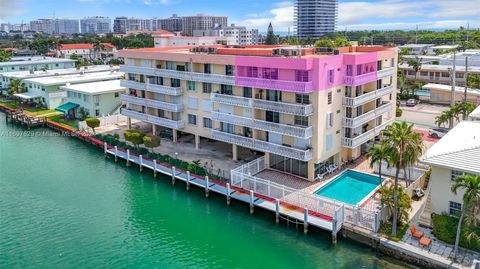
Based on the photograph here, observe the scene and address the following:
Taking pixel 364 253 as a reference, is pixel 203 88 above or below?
above

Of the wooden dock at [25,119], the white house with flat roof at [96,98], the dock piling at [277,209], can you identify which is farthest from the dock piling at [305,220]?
the wooden dock at [25,119]

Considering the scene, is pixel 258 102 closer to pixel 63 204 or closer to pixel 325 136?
Answer: pixel 325 136

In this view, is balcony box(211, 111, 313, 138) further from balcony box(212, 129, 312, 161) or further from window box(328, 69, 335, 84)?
window box(328, 69, 335, 84)

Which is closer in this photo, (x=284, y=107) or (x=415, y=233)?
(x=415, y=233)

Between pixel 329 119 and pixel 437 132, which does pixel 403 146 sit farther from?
pixel 437 132

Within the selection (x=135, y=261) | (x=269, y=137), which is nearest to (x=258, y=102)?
(x=269, y=137)

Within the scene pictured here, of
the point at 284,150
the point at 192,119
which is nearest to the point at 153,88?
the point at 192,119
